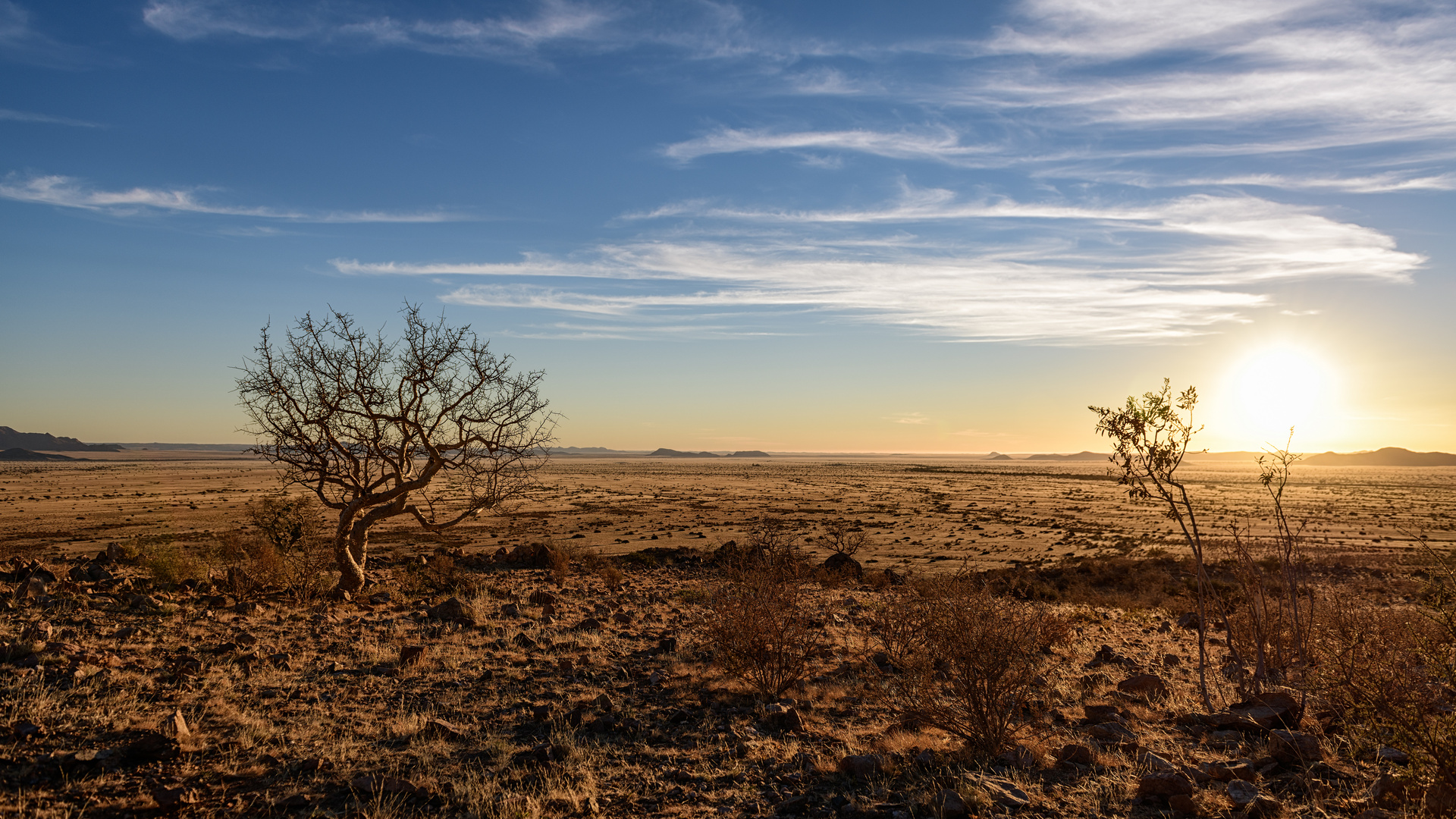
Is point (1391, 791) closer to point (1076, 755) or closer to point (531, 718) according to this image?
point (1076, 755)

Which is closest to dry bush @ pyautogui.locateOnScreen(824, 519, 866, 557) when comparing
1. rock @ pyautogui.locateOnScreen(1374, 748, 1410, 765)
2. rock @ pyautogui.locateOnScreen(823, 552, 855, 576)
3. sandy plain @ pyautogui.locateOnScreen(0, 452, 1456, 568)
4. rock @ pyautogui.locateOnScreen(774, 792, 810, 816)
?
sandy plain @ pyautogui.locateOnScreen(0, 452, 1456, 568)

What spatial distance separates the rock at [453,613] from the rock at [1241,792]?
35.3ft

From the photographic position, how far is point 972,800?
19.3 ft

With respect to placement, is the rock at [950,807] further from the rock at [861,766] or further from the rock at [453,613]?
the rock at [453,613]

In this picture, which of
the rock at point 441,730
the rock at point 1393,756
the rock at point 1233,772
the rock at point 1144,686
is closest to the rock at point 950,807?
the rock at point 1233,772

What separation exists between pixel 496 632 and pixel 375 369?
546 cm

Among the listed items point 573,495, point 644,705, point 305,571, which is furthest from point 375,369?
point 573,495

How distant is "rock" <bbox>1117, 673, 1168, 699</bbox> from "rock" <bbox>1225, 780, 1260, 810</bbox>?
4154 millimetres

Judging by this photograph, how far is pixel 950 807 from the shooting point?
5.64 m

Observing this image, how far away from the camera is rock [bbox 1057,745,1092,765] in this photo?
23.0 feet

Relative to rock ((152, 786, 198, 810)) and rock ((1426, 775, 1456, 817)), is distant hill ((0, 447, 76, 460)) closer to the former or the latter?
rock ((152, 786, 198, 810))

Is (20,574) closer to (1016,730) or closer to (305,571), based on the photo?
(305,571)

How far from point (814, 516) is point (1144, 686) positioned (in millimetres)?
40498

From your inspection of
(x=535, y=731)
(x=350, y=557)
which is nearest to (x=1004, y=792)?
(x=535, y=731)
